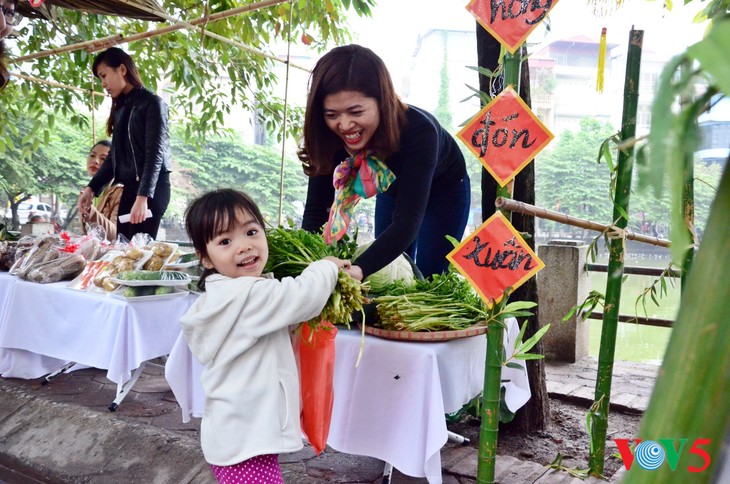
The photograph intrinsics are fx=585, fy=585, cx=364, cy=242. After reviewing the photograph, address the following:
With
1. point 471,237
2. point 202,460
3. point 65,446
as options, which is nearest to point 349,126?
point 471,237

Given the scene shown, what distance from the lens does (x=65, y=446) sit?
3.23m

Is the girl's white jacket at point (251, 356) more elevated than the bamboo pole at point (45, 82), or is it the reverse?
the bamboo pole at point (45, 82)

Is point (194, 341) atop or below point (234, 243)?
below

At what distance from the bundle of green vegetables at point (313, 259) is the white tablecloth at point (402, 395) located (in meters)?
0.20

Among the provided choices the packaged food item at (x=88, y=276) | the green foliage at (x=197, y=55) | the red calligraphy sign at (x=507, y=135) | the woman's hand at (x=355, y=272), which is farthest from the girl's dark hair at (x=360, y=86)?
the green foliage at (x=197, y=55)

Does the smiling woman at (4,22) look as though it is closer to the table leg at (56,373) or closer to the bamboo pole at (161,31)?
the bamboo pole at (161,31)

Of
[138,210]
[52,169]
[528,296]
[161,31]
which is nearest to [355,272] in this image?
[528,296]

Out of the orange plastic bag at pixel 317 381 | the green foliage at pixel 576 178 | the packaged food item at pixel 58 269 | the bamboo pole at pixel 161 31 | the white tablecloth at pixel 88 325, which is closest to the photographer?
the orange plastic bag at pixel 317 381

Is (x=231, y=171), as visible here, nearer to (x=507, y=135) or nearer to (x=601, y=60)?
(x=601, y=60)

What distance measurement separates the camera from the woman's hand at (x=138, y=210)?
4.11m

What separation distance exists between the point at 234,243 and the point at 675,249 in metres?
1.92

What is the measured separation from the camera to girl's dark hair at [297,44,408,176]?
2.28 m

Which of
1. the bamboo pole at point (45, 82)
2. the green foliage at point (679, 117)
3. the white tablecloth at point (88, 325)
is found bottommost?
the white tablecloth at point (88, 325)

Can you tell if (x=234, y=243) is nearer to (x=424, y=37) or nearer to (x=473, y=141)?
(x=473, y=141)
